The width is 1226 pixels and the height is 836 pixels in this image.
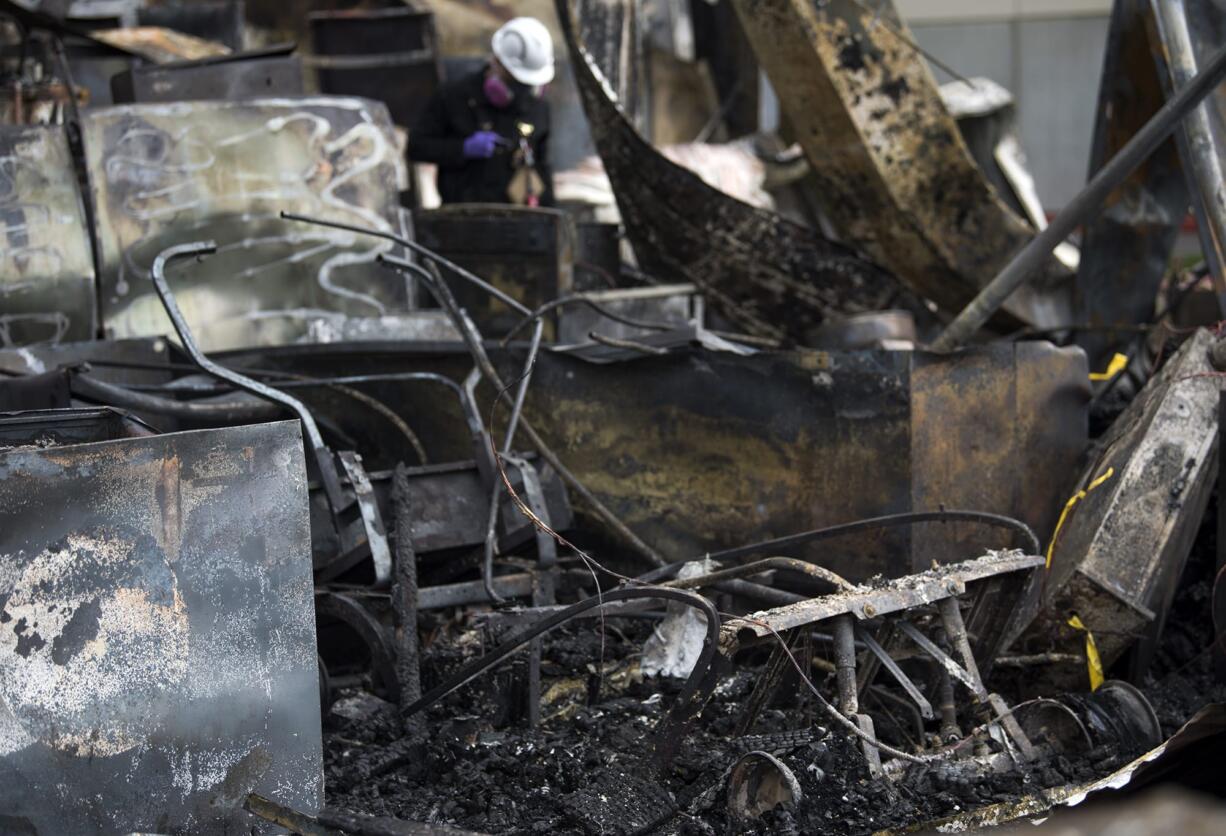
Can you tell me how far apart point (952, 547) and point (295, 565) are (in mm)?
2678

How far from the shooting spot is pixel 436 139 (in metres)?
7.70

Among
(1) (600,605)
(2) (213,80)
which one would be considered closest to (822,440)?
(1) (600,605)

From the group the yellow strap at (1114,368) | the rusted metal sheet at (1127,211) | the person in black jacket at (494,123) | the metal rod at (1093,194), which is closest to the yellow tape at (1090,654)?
the metal rod at (1093,194)

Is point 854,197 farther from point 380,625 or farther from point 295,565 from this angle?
point 295,565

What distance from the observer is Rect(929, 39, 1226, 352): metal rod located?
4.74 meters

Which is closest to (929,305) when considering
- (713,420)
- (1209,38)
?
(1209,38)

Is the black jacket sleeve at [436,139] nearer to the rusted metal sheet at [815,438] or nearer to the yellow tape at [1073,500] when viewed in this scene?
the rusted metal sheet at [815,438]

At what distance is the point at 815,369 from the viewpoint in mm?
4961

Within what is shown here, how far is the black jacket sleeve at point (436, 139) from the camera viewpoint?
25.0ft

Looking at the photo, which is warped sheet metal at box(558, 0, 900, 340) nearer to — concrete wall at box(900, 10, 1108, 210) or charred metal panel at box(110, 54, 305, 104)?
charred metal panel at box(110, 54, 305, 104)

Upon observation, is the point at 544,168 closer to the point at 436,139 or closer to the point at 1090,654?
the point at 436,139

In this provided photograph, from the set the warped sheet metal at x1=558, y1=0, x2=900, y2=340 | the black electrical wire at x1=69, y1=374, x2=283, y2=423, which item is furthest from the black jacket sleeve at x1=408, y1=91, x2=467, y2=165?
the black electrical wire at x1=69, y1=374, x2=283, y2=423

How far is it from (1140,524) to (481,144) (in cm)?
454

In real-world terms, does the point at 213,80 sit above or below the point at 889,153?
above
